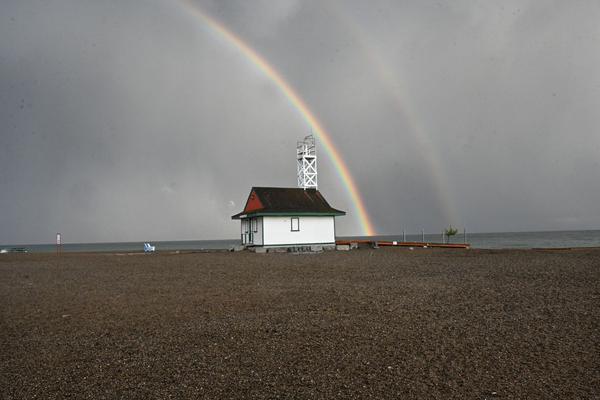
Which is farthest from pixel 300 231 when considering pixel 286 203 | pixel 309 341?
pixel 309 341

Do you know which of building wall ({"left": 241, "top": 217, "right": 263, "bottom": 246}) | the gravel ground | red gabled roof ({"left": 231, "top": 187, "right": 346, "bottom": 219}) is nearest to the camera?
the gravel ground

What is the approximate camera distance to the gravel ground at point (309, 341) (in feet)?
15.8

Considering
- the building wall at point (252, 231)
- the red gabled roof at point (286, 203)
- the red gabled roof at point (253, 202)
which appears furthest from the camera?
the red gabled roof at point (253, 202)

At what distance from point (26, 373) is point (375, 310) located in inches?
234

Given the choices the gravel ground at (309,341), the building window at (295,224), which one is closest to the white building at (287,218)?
the building window at (295,224)

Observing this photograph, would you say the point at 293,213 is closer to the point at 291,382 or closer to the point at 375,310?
the point at 375,310

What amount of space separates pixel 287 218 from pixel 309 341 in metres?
25.5

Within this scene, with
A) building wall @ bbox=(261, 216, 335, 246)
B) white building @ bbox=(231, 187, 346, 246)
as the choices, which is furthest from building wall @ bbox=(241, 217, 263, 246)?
building wall @ bbox=(261, 216, 335, 246)

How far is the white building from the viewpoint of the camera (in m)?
31.4

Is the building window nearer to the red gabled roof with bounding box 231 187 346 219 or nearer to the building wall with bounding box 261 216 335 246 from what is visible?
the building wall with bounding box 261 216 335 246

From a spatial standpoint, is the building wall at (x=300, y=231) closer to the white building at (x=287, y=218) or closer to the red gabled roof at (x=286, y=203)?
the white building at (x=287, y=218)

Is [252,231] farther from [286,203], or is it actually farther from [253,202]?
[286,203]

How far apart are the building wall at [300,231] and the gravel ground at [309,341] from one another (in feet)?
62.6

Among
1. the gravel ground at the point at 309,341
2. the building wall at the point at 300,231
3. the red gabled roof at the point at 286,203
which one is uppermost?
the red gabled roof at the point at 286,203
